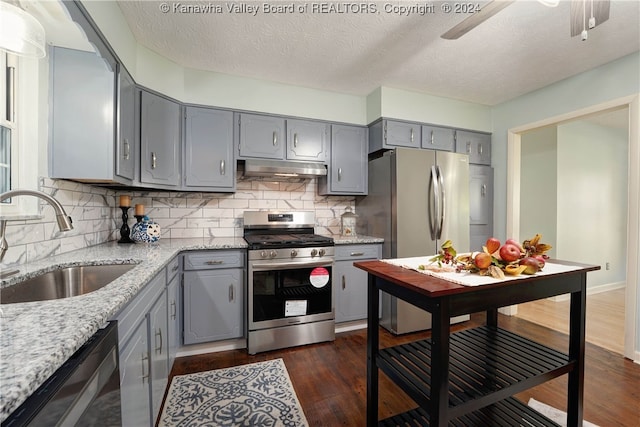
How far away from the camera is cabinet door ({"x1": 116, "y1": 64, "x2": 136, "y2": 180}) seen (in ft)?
5.92

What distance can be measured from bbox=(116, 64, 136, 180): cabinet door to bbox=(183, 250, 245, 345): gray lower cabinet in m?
0.80

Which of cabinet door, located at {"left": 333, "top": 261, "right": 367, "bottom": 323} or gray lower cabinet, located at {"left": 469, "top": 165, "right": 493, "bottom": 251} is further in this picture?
gray lower cabinet, located at {"left": 469, "top": 165, "right": 493, "bottom": 251}

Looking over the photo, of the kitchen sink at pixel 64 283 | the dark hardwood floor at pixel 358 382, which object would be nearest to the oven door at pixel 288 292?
the dark hardwood floor at pixel 358 382

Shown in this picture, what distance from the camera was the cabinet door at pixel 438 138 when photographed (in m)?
3.18

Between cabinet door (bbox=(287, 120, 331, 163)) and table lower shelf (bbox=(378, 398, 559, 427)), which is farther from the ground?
cabinet door (bbox=(287, 120, 331, 163))

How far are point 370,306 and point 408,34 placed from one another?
198 cm

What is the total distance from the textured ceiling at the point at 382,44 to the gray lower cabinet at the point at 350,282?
1721 mm

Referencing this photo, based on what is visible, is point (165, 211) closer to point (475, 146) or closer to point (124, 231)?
point (124, 231)

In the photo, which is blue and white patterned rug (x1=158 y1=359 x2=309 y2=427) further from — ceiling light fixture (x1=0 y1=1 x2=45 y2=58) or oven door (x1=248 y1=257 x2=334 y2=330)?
ceiling light fixture (x1=0 y1=1 x2=45 y2=58)

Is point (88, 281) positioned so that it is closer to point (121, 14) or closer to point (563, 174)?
point (121, 14)

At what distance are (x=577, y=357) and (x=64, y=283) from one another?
264 cm

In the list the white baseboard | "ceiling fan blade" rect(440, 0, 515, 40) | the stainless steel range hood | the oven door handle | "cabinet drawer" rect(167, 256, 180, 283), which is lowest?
the white baseboard

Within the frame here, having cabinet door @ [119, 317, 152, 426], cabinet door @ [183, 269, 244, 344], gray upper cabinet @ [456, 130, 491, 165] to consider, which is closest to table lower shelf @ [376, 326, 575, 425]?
cabinet door @ [119, 317, 152, 426]

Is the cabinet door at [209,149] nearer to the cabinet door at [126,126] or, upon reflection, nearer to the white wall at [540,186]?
the cabinet door at [126,126]
